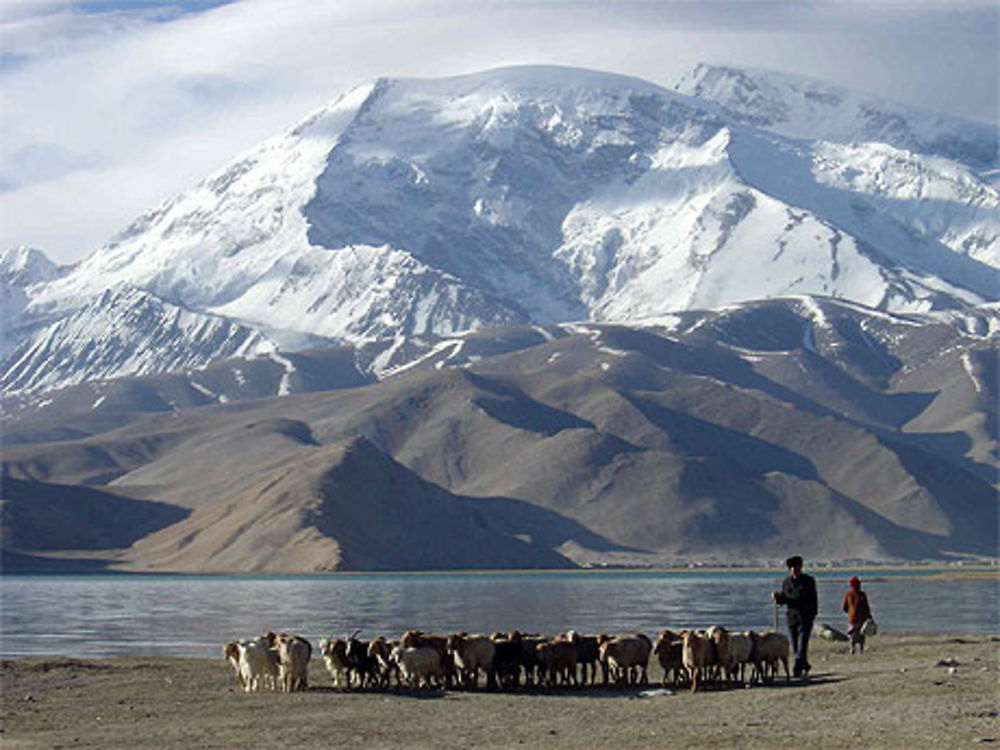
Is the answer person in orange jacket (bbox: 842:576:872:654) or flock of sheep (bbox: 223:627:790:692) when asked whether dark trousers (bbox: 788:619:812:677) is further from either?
person in orange jacket (bbox: 842:576:872:654)

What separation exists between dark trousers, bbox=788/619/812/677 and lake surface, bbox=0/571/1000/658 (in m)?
35.4

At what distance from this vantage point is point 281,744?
4431 cm

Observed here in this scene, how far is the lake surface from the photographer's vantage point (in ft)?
318

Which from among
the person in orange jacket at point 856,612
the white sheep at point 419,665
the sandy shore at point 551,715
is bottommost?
the sandy shore at point 551,715

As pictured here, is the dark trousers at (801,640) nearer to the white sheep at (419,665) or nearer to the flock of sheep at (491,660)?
the flock of sheep at (491,660)

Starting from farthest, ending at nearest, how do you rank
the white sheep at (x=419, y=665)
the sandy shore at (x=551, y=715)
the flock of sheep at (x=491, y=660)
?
1. the white sheep at (x=419, y=665)
2. the flock of sheep at (x=491, y=660)
3. the sandy shore at (x=551, y=715)

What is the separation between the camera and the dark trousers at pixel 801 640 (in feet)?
174

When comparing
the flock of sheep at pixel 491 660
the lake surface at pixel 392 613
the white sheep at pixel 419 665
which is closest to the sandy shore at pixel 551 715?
the flock of sheep at pixel 491 660

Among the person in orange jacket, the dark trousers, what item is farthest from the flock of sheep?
the person in orange jacket

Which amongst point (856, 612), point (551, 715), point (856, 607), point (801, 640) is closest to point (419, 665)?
point (551, 715)

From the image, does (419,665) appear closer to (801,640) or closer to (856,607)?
(801,640)

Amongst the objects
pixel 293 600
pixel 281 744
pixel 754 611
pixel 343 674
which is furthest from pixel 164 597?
pixel 281 744

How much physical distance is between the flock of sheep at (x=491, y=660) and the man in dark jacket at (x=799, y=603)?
2.62m

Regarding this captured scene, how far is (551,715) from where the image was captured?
161ft
